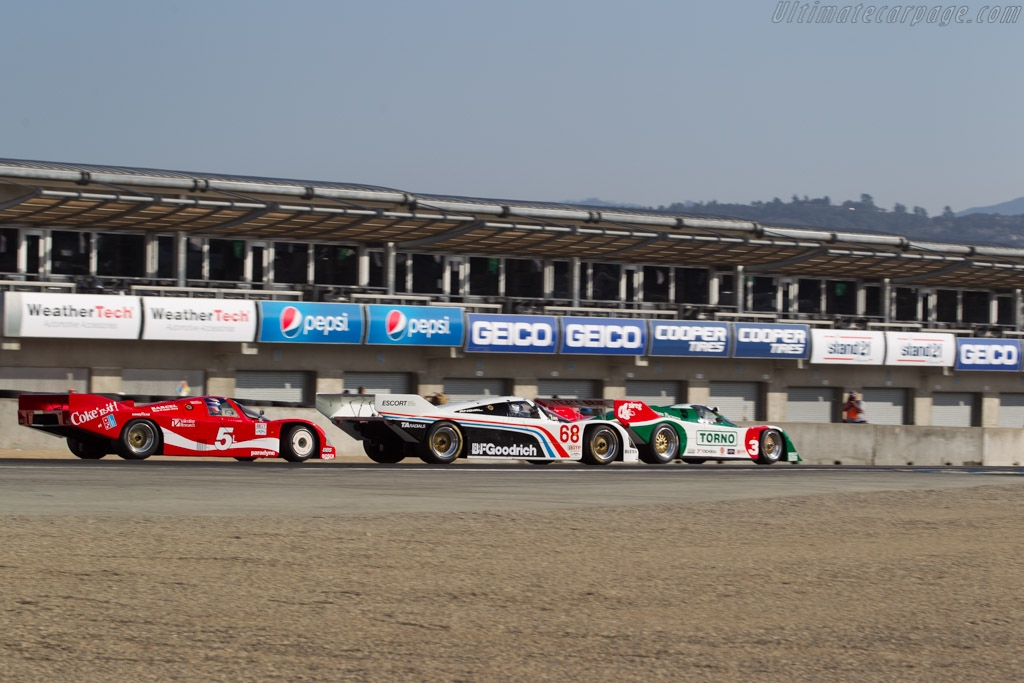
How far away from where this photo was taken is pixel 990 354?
49.1 m

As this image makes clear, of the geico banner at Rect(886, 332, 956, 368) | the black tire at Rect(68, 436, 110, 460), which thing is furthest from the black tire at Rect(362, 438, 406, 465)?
the geico banner at Rect(886, 332, 956, 368)

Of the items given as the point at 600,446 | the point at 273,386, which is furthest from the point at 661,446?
the point at 273,386

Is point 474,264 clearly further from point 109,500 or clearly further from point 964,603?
point 964,603

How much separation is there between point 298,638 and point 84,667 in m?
1.26

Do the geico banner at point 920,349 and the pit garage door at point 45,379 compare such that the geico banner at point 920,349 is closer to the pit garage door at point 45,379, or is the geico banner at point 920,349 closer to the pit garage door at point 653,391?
the pit garage door at point 653,391

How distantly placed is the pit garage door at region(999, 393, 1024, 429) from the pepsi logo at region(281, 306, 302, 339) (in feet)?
104

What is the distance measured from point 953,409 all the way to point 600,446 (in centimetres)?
3206

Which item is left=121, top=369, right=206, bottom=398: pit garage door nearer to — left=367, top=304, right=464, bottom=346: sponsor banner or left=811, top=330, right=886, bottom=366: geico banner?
left=367, top=304, right=464, bottom=346: sponsor banner

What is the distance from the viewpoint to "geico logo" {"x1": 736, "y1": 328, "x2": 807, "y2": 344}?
43.0m

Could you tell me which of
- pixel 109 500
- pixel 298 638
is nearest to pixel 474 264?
pixel 109 500

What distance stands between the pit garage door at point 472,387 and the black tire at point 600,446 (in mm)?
16580

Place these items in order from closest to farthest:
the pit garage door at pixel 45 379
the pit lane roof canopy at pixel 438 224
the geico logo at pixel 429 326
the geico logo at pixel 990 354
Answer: the pit lane roof canopy at pixel 438 224 < the pit garage door at pixel 45 379 < the geico logo at pixel 429 326 < the geico logo at pixel 990 354

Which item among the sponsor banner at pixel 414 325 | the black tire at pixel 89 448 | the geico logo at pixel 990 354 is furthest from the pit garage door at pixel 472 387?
the black tire at pixel 89 448

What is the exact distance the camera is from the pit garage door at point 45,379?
32844mm
